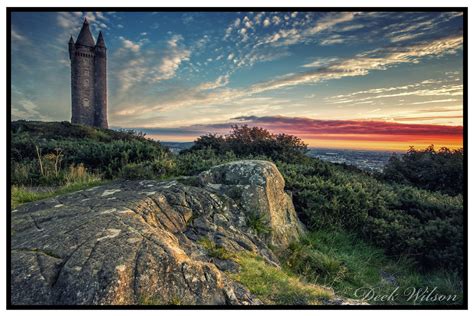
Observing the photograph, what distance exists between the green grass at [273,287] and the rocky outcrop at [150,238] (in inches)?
5.5

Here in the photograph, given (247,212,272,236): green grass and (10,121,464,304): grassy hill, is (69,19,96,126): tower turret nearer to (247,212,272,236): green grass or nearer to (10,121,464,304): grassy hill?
(10,121,464,304): grassy hill

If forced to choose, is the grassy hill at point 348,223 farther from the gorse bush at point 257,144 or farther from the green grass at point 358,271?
the gorse bush at point 257,144

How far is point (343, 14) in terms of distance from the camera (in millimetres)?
5250

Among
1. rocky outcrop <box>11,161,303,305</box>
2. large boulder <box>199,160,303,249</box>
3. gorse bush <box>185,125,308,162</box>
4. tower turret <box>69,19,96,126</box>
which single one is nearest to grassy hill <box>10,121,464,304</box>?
large boulder <box>199,160,303,249</box>

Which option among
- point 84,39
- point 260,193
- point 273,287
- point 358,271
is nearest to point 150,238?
point 273,287

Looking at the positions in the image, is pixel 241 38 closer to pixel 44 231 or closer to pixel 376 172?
pixel 44 231

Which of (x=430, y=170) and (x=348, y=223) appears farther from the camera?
(x=430, y=170)

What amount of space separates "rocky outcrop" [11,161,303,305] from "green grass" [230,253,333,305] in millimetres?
139

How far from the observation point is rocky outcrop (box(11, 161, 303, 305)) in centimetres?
284

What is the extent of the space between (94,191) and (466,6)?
658 centimetres

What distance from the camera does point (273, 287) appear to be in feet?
11.9

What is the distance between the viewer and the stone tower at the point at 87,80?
152 ft

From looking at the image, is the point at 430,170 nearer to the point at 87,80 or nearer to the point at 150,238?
the point at 150,238

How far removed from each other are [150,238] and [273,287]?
5.03 ft
